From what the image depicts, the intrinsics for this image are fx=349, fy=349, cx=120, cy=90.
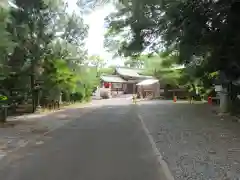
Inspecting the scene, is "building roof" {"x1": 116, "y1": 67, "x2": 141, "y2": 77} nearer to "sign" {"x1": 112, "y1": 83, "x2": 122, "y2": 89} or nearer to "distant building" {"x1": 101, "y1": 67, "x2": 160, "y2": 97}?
"distant building" {"x1": 101, "y1": 67, "x2": 160, "y2": 97}

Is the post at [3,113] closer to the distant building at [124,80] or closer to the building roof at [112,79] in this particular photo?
the distant building at [124,80]

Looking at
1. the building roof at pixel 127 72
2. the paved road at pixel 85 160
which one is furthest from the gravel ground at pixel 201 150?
the building roof at pixel 127 72

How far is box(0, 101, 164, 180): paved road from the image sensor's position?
6.61 m

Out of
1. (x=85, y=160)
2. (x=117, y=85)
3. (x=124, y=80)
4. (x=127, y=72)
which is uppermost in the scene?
(x=127, y=72)

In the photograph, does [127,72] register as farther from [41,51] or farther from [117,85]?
[41,51]

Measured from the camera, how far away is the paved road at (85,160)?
6.61 m

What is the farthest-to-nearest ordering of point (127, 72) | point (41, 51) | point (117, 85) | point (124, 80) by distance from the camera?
point (127, 72) → point (117, 85) → point (124, 80) → point (41, 51)

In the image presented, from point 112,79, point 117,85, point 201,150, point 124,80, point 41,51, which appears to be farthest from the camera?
point 117,85

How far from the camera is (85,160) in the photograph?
786 centimetres

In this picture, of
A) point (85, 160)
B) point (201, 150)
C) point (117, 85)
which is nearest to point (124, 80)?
point (117, 85)

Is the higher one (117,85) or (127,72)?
(127,72)

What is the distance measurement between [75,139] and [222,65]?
904cm

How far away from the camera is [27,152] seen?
919 cm

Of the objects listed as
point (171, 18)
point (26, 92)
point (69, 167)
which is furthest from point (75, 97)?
point (69, 167)
